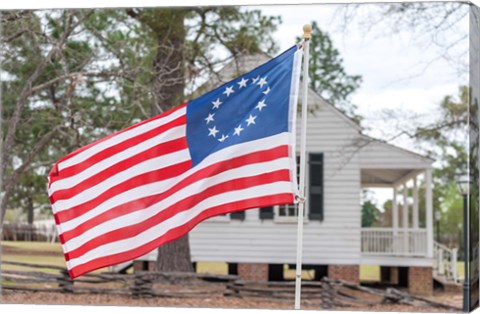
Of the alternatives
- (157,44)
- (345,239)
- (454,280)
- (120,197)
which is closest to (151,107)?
(157,44)

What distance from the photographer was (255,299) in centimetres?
1789

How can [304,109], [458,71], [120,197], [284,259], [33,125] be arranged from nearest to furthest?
[304,109]
[120,197]
[458,71]
[33,125]
[284,259]

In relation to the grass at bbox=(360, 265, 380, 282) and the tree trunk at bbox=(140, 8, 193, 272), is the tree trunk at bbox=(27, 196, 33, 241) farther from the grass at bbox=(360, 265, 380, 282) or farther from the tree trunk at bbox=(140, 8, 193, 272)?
the grass at bbox=(360, 265, 380, 282)

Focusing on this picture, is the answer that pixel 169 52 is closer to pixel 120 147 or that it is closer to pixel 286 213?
pixel 286 213

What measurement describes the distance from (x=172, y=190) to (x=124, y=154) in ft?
1.40

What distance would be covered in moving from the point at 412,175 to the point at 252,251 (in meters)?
3.27

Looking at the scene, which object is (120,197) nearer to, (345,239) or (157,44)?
(157,44)

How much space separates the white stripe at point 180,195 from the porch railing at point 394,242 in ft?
40.0

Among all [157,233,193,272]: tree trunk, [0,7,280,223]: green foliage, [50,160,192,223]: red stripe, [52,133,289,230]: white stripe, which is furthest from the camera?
[157,233,193,272]: tree trunk

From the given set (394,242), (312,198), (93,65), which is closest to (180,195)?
(93,65)

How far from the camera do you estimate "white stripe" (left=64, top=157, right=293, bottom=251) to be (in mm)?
6605

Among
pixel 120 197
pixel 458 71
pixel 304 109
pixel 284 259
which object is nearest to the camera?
pixel 304 109

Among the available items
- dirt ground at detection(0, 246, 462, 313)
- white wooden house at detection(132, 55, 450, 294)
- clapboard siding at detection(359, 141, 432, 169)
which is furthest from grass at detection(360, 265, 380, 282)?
clapboard siding at detection(359, 141, 432, 169)

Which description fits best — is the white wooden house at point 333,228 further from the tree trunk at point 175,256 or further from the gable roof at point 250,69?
the tree trunk at point 175,256
